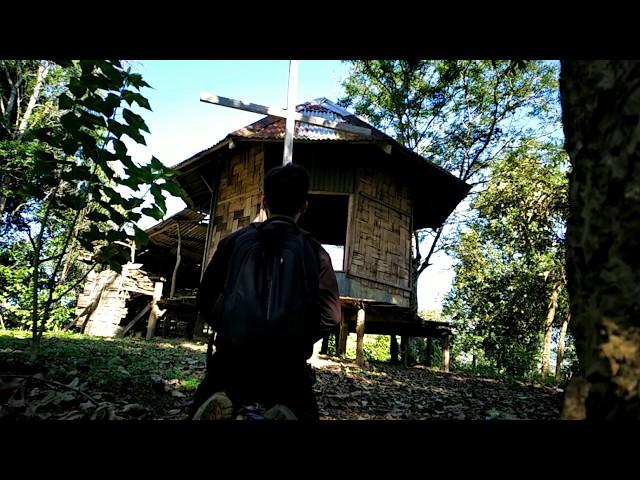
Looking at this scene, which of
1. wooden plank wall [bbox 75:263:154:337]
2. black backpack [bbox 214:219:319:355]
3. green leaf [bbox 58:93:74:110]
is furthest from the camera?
wooden plank wall [bbox 75:263:154:337]

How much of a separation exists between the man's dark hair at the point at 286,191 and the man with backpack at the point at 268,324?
0.08 metres

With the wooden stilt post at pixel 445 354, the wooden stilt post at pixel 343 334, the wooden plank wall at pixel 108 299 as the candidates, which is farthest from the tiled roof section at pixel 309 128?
the wooden plank wall at pixel 108 299

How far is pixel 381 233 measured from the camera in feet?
37.9

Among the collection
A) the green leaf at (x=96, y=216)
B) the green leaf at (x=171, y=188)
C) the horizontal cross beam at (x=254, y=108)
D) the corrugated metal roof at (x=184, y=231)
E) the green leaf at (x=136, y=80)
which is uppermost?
the horizontal cross beam at (x=254, y=108)

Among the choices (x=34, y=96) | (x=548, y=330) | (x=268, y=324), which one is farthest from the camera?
(x=34, y=96)

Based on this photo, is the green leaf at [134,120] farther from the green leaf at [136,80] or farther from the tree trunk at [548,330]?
the tree trunk at [548,330]

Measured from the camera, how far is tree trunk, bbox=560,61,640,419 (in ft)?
2.87

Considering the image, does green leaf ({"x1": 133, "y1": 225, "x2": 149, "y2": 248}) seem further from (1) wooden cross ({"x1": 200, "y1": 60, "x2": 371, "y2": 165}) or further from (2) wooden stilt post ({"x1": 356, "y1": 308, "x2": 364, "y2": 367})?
(2) wooden stilt post ({"x1": 356, "y1": 308, "x2": 364, "y2": 367})

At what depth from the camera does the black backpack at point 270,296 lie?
1.71 meters

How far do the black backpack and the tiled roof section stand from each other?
8.75 meters

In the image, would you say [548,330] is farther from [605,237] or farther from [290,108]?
[605,237]

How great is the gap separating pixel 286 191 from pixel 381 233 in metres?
9.64

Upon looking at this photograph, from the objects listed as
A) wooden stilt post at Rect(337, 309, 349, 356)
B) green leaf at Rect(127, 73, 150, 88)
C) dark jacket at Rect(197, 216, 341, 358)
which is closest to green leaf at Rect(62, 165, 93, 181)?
green leaf at Rect(127, 73, 150, 88)

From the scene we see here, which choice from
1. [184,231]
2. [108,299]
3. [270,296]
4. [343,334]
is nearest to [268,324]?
[270,296]
